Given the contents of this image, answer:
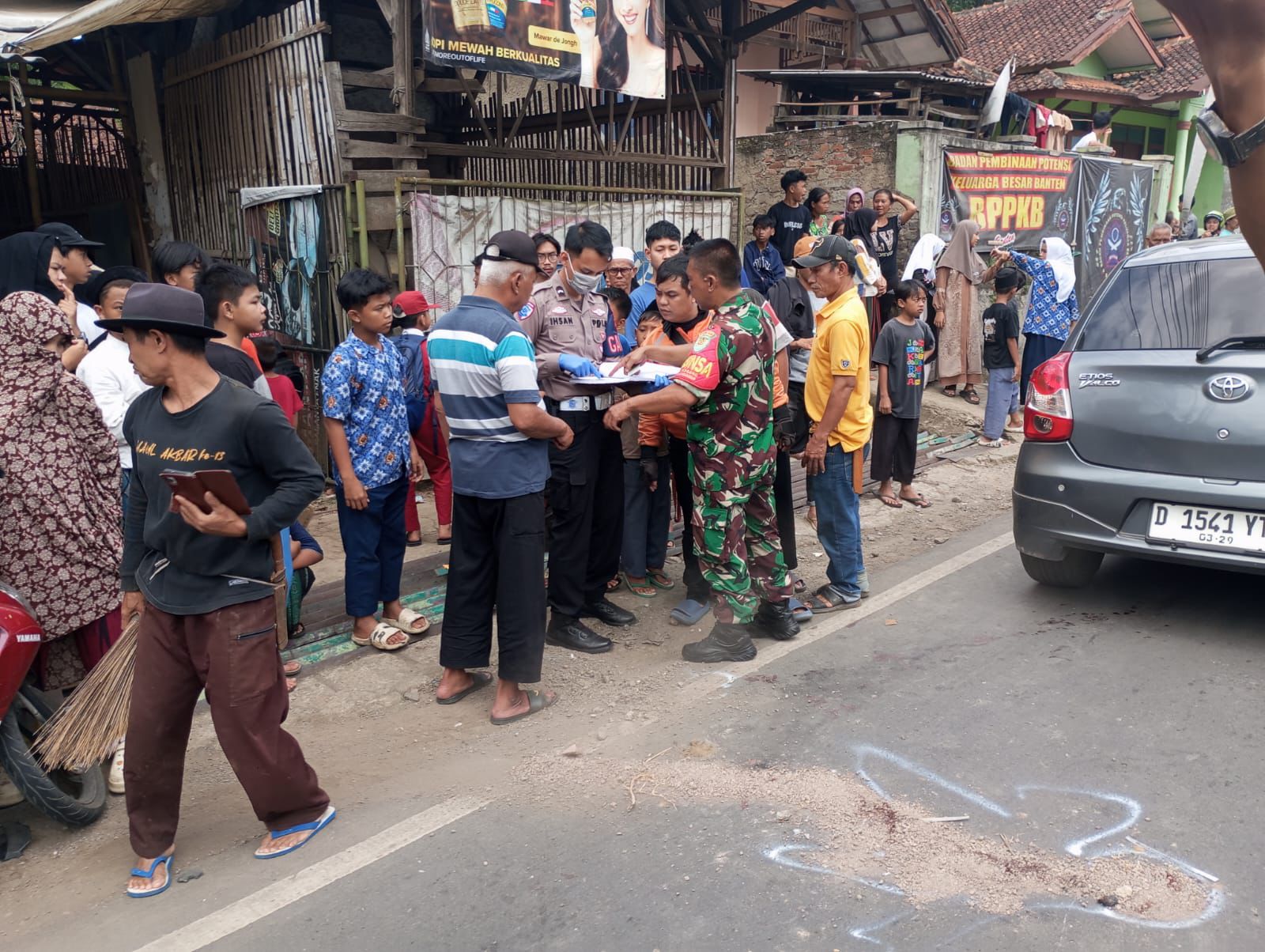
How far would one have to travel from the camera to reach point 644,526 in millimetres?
5363

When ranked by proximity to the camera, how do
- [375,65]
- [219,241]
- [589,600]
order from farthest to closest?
[375,65]
[219,241]
[589,600]

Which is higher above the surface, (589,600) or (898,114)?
(898,114)

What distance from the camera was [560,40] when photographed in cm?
749

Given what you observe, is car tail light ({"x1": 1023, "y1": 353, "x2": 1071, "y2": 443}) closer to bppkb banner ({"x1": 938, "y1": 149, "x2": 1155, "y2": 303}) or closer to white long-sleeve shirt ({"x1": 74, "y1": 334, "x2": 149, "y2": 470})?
white long-sleeve shirt ({"x1": 74, "y1": 334, "x2": 149, "y2": 470})

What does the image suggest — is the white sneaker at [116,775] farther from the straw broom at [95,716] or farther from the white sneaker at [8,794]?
the straw broom at [95,716]

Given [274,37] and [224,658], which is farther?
[274,37]

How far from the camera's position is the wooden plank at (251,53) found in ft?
22.4

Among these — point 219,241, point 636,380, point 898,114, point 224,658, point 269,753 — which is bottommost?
point 269,753

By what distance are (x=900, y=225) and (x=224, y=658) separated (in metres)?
9.78

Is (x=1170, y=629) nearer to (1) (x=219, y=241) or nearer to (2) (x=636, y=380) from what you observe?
(2) (x=636, y=380)

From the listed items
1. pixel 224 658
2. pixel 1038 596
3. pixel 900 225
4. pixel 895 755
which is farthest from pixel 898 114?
pixel 224 658

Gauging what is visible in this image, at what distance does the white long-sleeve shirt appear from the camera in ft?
12.5

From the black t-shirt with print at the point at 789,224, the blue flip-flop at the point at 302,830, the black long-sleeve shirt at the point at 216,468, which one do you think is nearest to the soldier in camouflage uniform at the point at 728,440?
the black long-sleeve shirt at the point at 216,468

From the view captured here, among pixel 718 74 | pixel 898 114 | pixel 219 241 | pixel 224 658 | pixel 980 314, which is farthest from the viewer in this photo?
pixel 898 114
